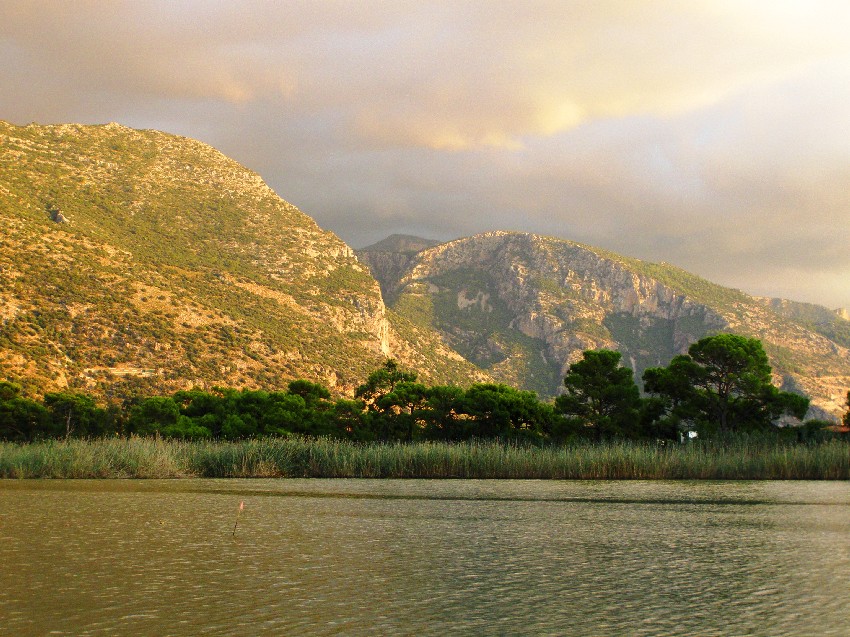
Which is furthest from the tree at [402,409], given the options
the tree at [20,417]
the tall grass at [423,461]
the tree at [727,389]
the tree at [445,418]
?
the tree at [20,417]

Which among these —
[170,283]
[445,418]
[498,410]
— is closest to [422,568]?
[498,410]

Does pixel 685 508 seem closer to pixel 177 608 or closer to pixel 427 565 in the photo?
pixel 427 565

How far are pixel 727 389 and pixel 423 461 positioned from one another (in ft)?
97.3

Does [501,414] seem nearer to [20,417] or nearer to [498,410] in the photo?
[498,410]

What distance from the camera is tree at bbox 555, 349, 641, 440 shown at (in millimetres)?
60906

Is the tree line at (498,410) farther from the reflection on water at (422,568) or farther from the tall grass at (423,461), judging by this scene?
the reflection on water at (422,568)

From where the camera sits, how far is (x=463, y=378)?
16150 cm

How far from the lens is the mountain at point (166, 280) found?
91.0 m

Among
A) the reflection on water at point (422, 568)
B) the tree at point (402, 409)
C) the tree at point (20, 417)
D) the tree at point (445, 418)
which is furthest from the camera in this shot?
the tree at point (402, 409)

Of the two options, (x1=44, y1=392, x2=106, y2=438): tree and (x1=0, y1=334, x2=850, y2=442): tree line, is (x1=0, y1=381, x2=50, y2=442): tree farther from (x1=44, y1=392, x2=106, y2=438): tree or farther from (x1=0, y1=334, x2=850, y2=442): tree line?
(x1=44, y1=392, x2=106, y2=438): tree

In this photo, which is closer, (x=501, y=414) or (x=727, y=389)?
(x=727, y=389)

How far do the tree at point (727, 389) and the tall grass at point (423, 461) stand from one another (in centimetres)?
1562

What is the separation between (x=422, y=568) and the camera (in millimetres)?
11789

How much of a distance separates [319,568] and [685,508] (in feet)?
45.9
